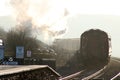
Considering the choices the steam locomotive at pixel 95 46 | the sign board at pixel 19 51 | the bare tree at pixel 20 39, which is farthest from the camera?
the bare tree at pixel 20 39

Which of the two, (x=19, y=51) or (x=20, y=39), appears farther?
(x=20, y=39)

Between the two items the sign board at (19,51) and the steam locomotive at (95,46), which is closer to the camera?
the sign board at (19,51)

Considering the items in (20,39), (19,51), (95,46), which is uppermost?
(19,51)

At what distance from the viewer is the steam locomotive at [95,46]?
39250 mm

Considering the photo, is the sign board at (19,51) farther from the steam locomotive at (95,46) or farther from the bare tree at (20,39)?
the bare tree at (20,39)

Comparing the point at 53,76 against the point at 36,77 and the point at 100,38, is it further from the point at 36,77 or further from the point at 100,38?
the point at 100,38

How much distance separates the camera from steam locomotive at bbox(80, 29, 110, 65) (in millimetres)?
39250

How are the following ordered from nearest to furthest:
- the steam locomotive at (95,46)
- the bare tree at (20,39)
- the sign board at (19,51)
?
the sign board at (19,51)
the steam locomotive at (95,46)
the bare tree at (20,39)

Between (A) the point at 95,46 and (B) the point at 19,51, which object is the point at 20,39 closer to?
(A) the point at 95,46

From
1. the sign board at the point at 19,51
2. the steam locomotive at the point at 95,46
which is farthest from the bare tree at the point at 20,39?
the sign board at the point at 19,51

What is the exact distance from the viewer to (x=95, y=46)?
39969mm

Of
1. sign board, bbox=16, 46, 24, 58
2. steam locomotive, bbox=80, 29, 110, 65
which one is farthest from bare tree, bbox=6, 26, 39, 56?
sign board, bbox=16, 46, 24, 58

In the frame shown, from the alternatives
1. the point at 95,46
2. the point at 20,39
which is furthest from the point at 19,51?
the point at 20,39

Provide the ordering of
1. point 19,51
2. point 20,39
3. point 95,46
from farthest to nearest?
point 20,39 → point 95,46 → point 19,51
